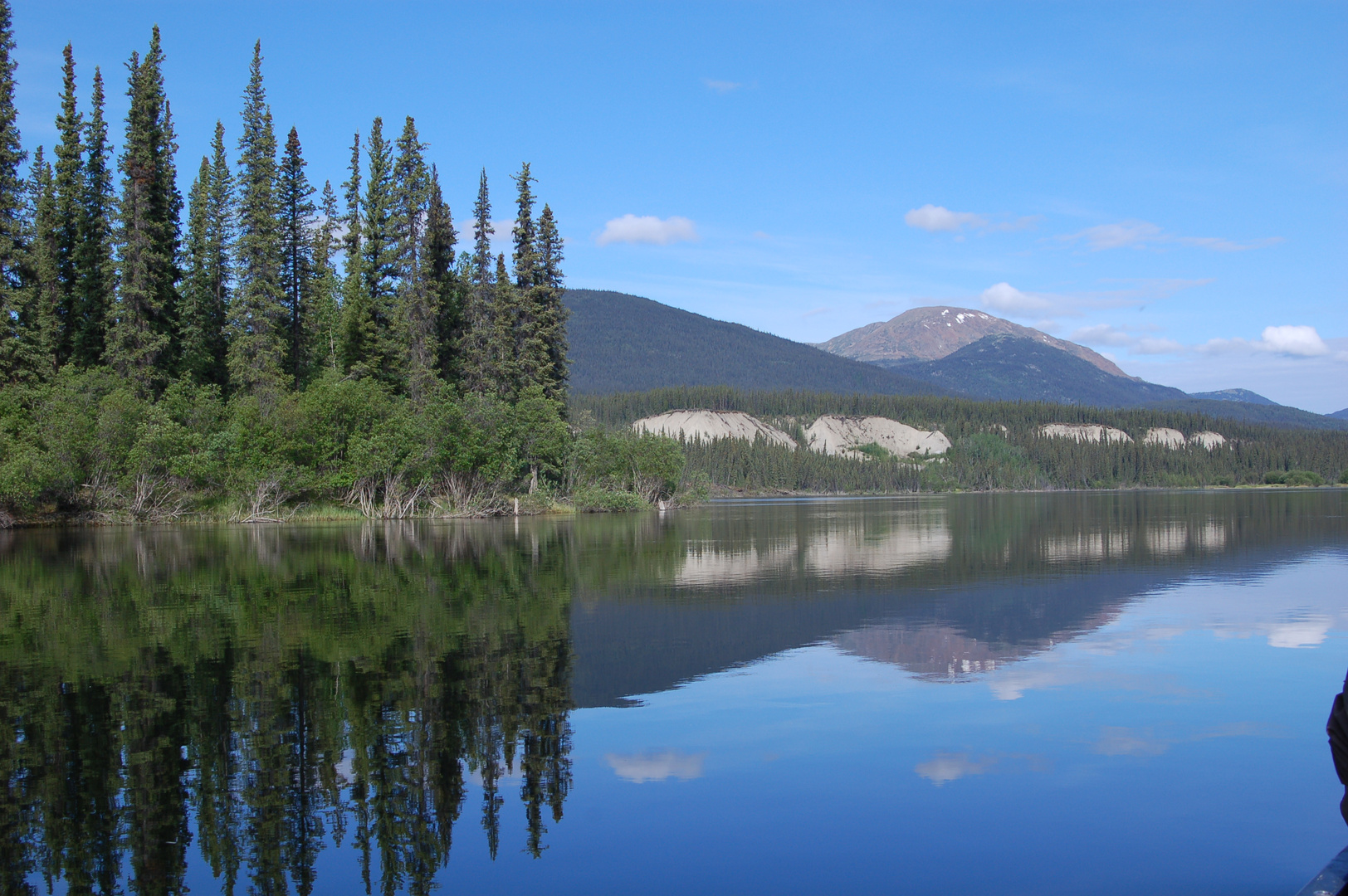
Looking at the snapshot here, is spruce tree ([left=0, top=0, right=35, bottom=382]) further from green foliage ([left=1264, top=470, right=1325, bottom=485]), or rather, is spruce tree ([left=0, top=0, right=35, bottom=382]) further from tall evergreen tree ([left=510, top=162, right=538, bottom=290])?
green foliage ([left=1264, top=470, right=1325, bottom=485])

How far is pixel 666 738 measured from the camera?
9672mm

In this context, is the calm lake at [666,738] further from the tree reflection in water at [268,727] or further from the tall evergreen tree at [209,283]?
the tall evergreen tree at [209,283]

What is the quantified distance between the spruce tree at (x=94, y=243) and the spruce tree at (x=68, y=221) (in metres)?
0.24

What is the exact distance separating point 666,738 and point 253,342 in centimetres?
4987

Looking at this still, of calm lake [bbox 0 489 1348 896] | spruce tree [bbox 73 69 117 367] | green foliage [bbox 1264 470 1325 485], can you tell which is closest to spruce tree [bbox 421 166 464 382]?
spruce tree [bbox 73 69 117 367]

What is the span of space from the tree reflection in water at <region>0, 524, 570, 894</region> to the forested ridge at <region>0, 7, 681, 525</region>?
28.6m

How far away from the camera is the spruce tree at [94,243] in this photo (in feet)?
175

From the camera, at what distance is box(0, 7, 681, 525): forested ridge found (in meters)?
46.0

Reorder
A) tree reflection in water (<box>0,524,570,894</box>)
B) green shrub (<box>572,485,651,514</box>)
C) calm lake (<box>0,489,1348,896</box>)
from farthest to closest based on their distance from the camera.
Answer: green shrub (<box>572,485,651,514</box>)
tree reflection in water (<box>0,524,570,894</box>)
calm lake (<box>0,489,1348,896</box>)

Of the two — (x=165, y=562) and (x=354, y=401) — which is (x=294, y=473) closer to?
(x=354, y=401)

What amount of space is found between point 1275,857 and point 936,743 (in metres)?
3.08

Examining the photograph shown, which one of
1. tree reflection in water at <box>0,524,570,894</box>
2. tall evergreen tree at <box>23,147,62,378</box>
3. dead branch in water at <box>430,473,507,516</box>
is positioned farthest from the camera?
dead branch in water at <box>430,473,507,516</box>

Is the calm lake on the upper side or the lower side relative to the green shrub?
lower

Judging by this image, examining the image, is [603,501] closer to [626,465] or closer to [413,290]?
[626,465]
